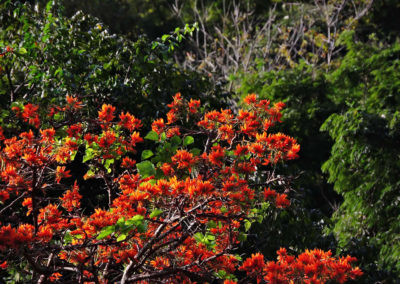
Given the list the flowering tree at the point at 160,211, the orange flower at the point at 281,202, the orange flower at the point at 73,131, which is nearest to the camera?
the flowering tree at the point at 160,211

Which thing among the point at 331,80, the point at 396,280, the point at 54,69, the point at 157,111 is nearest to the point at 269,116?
the point at 157,111

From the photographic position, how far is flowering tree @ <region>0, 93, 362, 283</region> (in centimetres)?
230

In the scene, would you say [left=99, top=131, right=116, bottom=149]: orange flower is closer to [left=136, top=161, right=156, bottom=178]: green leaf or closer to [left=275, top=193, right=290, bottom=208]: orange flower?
[left=136, top=161, right=156, bottom=178]: green leaf

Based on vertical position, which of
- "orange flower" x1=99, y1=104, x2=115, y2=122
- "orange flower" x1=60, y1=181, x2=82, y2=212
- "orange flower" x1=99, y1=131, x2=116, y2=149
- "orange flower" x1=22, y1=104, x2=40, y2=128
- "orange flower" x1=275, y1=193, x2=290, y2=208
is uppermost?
"orange flower" x1=22, y1=104, x2=40, y2=128

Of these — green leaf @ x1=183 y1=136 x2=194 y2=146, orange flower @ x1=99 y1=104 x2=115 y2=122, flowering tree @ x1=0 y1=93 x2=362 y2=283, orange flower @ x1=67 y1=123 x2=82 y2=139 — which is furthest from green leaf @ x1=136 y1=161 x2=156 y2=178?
orange flower @ x1=67 y1=123 x2=82 y2=139

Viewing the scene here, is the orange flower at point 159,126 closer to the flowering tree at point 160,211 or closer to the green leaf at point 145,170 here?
the flowering tree at point 160,211

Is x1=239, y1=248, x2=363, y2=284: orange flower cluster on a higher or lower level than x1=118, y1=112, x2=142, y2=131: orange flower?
lower

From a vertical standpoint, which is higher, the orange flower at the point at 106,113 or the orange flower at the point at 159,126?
the orange flower at the point at 106,113

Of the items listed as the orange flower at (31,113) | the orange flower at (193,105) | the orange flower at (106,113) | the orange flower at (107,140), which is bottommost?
the orange flower at (193,105)

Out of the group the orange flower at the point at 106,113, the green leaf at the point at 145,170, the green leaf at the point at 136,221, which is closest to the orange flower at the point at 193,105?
the orange flower at the point at 106,113

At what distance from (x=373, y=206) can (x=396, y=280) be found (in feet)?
3.57

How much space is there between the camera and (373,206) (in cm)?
593

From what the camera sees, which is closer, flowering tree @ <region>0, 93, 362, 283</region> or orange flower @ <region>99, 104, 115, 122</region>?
flowering tree @ <region>0, 93, 362, 283</region>

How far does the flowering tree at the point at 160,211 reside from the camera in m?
2.30
